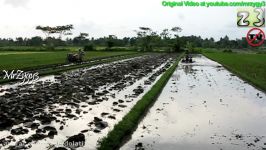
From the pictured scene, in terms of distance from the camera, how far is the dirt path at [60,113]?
8.45 m

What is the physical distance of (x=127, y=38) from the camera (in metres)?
159

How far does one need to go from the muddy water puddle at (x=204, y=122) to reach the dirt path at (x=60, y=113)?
120cm

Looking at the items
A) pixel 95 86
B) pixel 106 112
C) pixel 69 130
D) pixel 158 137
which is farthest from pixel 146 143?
pixel 95 86

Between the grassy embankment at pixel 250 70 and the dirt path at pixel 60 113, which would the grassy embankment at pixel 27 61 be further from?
the grassy embankment at pixel 250 70

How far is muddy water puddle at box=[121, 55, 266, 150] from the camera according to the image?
8570mm

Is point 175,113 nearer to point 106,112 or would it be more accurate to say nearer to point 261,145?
point 106,112

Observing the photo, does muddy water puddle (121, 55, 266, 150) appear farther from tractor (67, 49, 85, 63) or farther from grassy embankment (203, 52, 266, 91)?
tractor (67, 49, 85, 63)

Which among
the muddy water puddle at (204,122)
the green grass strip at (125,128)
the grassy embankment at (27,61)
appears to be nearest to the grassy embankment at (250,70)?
the muddy water puddle at (204,122)

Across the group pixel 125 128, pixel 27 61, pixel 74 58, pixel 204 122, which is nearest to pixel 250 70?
pixel 74 58

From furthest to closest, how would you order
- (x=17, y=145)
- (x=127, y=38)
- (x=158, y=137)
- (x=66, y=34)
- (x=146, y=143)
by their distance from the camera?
(x=127, y=38) → (x=66, y=34) → (x=158, y=137) → (x=146, y=143) → (x=17, y=145)

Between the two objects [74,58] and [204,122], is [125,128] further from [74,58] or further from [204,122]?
[74,58]

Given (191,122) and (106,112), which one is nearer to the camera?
(191,122)

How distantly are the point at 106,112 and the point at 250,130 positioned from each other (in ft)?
16.1

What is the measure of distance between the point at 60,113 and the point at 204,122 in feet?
15.9
